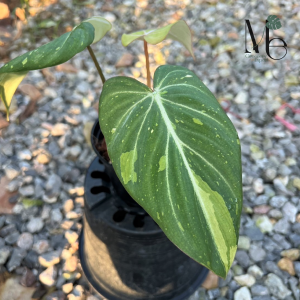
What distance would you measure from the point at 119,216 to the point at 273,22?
1.61 m

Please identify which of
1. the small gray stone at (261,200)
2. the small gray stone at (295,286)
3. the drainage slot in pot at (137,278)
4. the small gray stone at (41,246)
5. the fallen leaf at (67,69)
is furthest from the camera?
the fallen leaf at (67,69)

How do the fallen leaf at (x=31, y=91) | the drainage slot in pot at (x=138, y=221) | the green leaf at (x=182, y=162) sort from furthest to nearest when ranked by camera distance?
the fallen leaf at (x=31, y=91) → the drainage slot in pot at (x=138, y=221) → the green leaf at (x=182, y=162)

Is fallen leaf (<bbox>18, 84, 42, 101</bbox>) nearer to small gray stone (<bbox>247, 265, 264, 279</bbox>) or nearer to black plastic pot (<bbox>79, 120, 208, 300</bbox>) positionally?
black plastic pot (<bbox>79, 120, 208, 300</bbox>)

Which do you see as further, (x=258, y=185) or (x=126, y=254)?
(x=258, y=185)

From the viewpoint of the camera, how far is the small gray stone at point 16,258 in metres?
1.17

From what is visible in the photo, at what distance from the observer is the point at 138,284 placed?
3.36 feet

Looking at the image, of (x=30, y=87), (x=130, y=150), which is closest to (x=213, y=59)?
(x=30, y=87)

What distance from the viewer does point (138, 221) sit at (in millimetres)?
888

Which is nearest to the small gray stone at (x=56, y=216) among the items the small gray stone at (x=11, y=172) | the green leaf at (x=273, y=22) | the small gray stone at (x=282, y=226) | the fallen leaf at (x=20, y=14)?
the small gray stone at (x=11, y=172)

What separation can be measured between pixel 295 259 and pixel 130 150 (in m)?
0.89

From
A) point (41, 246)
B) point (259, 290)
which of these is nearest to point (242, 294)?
point (259, 290)

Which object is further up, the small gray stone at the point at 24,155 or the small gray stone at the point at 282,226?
the small gray stone at the point at 24,155

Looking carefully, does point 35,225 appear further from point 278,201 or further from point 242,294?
point 278,201

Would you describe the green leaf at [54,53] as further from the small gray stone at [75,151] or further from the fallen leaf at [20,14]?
the fallen leaf at [20,14]
